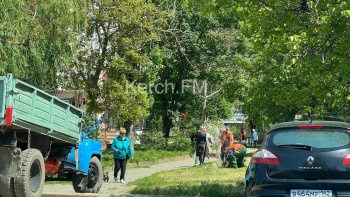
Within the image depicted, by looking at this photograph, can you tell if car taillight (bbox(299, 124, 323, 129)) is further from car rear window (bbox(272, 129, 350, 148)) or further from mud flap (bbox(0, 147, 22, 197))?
mud flap (bbox(0, 147, 22, 197))

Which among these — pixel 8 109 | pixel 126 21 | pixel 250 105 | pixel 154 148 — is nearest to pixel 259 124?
pixel 250 105

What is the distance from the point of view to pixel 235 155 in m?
21.8

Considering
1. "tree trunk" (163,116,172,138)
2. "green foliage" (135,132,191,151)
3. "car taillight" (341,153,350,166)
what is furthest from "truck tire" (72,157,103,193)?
"tree trunk" (163,116,172,138)

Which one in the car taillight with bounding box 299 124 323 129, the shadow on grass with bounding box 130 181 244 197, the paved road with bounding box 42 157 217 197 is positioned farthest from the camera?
the paved road with bounding box 42 157 217 197

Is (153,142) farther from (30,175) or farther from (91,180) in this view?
(30,175)

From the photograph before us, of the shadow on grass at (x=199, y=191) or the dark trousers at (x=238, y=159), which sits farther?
the dark trousers at (x=238, y=159)

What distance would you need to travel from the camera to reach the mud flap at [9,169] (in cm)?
1073

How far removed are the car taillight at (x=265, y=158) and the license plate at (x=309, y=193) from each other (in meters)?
0.46

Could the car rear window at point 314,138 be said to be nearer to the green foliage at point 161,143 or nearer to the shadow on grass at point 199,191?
the shadow on grass at point 199,191

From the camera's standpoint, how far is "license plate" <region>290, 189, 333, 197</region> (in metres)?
8.55

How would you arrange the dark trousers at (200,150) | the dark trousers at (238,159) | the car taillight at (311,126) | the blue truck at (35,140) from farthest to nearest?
the dark trousers at (200,150)
the dark trousers at (238,159)
the blue truck at (35,140)
the car taillight at (311,126)

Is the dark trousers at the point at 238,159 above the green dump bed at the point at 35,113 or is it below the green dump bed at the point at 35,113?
below

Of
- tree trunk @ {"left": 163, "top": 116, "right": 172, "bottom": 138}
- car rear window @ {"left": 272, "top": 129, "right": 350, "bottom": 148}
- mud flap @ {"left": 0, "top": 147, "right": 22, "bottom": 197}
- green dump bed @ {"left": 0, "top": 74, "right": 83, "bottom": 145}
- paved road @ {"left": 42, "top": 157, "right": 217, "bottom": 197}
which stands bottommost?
paved road @ {"left": 42, "top": 157, "right": 217, "bottom": 197}

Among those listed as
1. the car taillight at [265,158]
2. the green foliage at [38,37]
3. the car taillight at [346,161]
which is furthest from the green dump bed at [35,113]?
the car taillight at [346,161]
